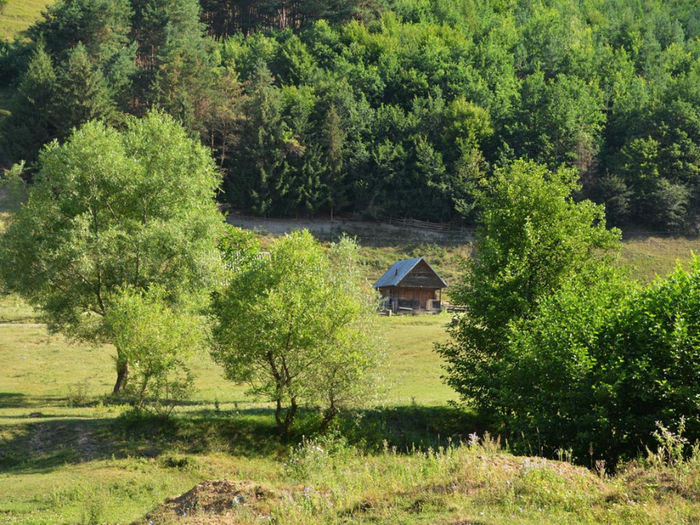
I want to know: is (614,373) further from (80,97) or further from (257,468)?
(80,97)

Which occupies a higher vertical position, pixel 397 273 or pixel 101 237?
pixel 397 273

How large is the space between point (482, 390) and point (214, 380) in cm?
1816

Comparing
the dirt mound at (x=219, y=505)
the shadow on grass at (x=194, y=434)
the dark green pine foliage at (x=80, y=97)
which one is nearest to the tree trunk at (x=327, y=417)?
the shadow on grass at (x=194, y=434)

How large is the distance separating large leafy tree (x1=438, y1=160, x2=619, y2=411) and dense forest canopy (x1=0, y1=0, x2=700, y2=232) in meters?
69.3

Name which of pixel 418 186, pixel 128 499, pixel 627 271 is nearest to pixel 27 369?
pixel 128 499

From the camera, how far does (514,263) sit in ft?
93.0

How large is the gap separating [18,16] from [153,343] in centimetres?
16225

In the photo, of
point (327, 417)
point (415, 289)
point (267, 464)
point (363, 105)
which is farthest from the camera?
point (363, 105)

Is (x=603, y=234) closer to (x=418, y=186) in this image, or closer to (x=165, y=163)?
(x=165, y=163)

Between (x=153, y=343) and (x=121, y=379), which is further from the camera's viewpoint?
(x=121, y=379)

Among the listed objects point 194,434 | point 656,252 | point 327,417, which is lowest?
point 194,434

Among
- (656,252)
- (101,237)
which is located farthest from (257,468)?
(656,252)

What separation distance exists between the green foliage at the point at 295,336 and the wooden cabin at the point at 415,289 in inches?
1952

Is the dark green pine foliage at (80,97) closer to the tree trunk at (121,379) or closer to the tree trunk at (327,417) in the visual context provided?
the tree trunk at (121,379)
